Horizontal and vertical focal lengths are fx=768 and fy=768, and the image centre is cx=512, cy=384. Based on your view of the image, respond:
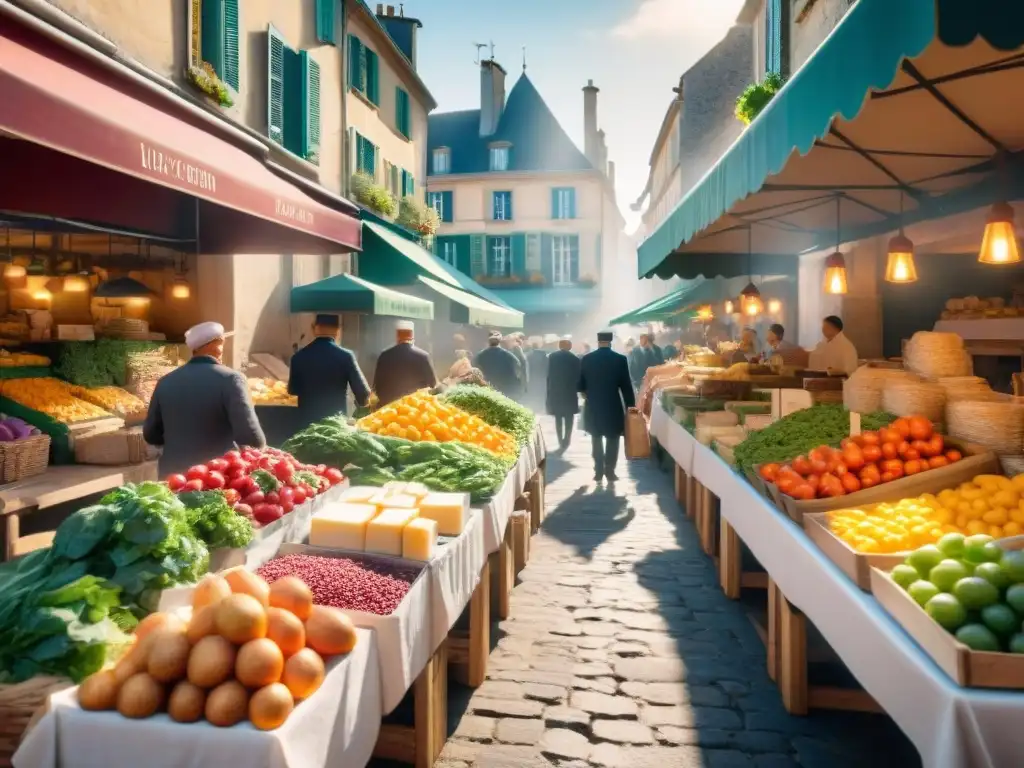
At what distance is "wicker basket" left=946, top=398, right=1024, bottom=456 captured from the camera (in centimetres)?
442

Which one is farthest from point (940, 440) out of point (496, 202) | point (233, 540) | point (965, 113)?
point (496, 202)

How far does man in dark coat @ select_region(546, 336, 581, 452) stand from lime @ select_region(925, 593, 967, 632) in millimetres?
9560

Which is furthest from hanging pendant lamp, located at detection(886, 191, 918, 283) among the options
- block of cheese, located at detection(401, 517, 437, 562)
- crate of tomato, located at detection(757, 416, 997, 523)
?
block of cheese, located at detection(401, 517, 437, 562)

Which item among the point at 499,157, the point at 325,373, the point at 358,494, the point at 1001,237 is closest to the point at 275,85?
the point at 325,373

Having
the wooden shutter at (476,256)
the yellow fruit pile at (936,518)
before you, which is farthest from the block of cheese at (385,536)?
the wooden shutter at (476,256)

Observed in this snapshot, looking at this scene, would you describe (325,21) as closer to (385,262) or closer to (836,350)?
(385,262)

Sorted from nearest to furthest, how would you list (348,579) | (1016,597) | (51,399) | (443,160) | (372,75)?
1. (1016,597)
2. (348,579)
3. (51,399)
4. (372,75)
5. (443,160)

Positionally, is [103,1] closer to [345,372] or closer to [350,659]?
[345,372]

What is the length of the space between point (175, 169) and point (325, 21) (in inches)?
442

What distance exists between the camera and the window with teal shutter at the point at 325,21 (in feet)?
44.4

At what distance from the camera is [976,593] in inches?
101

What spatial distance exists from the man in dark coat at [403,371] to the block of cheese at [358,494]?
4.03 m

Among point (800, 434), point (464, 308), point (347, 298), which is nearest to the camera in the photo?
point (800, 434)

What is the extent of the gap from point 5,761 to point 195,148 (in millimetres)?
3297
